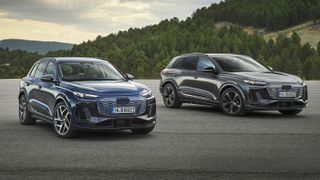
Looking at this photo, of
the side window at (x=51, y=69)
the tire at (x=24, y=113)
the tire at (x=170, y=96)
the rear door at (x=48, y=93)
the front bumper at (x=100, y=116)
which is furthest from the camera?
the tire at (x=170, y=96)

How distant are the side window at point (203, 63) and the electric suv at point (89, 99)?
14.4ft

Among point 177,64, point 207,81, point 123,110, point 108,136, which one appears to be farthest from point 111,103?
point 177,64

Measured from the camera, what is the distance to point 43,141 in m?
9.99

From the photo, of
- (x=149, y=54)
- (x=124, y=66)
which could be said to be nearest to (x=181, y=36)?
(x=149, y=54)

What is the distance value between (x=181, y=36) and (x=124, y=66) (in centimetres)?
3537

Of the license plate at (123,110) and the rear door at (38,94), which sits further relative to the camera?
the rear door at (38,94)

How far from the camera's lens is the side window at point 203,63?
1562 centimetres

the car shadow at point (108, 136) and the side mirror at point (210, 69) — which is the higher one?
the side mirror at point (210, 69)

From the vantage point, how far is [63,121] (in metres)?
10.5

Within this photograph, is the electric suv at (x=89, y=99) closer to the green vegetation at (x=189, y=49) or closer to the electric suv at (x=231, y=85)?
the electric suv at (x=231, y=85)

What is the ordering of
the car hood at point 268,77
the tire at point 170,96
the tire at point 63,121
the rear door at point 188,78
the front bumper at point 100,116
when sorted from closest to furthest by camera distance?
1. the front bumper at point 100,116
2. the tire at point 63,121
3. the car hood at point 268,77
4. the rear door at point 188,78
5. the tire at point 170,96

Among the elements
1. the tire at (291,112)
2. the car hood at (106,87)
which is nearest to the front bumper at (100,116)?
the car hood at (106,87)

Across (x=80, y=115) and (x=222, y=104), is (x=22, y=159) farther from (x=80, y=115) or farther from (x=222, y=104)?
(x=222, y=104)

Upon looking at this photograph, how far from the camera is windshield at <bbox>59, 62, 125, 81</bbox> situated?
11.1 m
